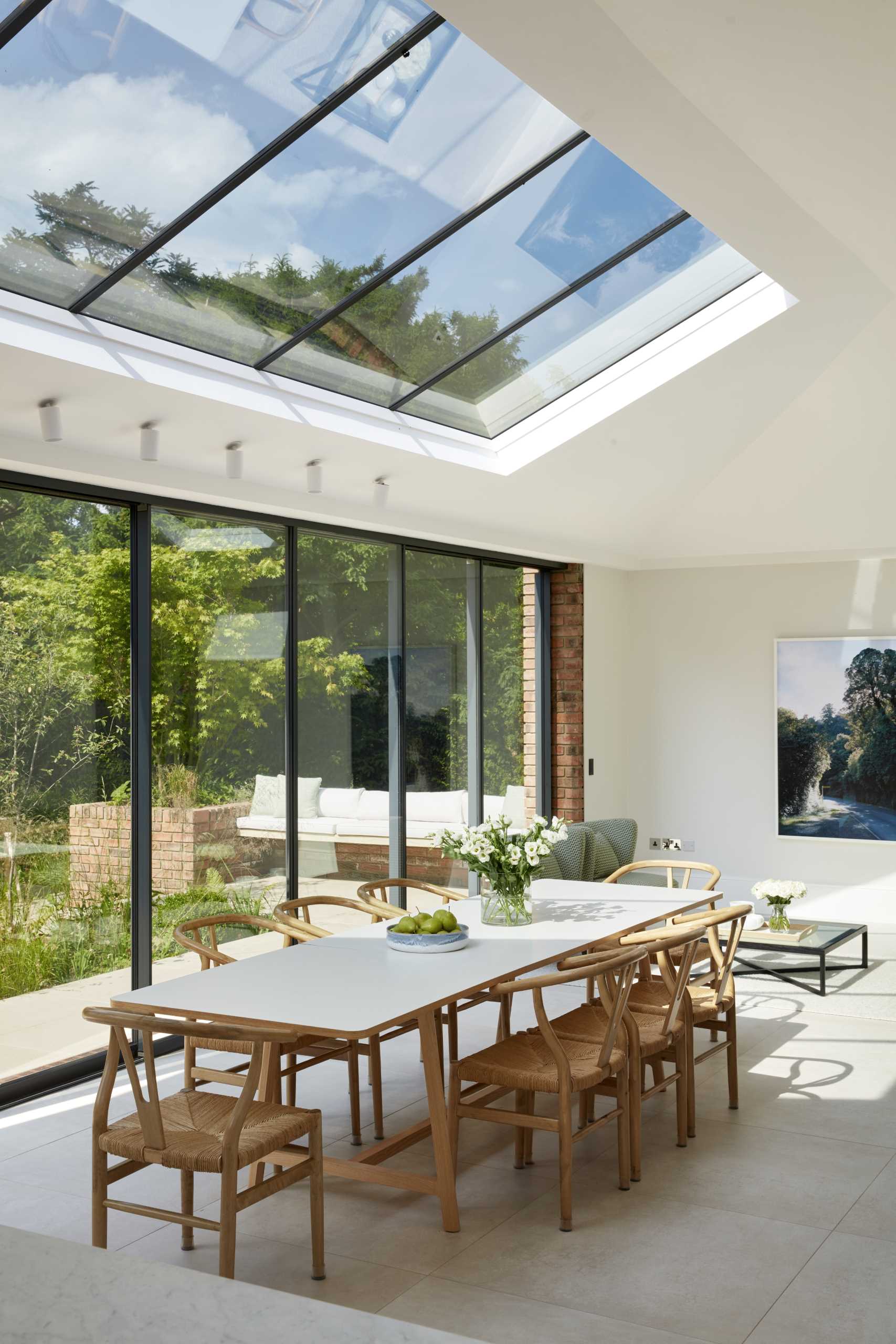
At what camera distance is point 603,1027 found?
4344mm

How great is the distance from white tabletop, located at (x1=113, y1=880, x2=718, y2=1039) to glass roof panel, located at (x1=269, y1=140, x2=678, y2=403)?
2598 millimetres

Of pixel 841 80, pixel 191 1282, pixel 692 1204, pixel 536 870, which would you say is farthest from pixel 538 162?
pixel 191 1282

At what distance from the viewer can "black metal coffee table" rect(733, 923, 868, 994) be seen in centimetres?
653

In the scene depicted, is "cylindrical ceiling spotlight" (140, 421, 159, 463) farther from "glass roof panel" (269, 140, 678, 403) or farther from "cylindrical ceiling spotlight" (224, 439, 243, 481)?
"glass roof panel" (269, 140, 678, 403)

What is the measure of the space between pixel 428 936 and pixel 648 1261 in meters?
1.30

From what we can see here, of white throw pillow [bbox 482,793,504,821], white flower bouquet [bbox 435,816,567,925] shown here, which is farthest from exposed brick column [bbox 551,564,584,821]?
white flower bouquet [bbox 435,816,567,925]

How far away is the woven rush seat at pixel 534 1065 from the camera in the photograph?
3785 mm

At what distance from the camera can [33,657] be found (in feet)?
17.0

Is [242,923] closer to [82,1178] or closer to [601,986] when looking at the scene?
[82,1178]

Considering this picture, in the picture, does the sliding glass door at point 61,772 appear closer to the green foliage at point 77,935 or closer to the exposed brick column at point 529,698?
the green foliage at point 77,935

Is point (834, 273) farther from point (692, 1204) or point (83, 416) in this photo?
point (692, 1204)

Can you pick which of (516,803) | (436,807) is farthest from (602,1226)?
(516,803)

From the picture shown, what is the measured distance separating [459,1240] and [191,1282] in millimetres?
2713

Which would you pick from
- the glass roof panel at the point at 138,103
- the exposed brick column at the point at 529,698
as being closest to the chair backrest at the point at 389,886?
the glass roof panel at the point at 138,103
